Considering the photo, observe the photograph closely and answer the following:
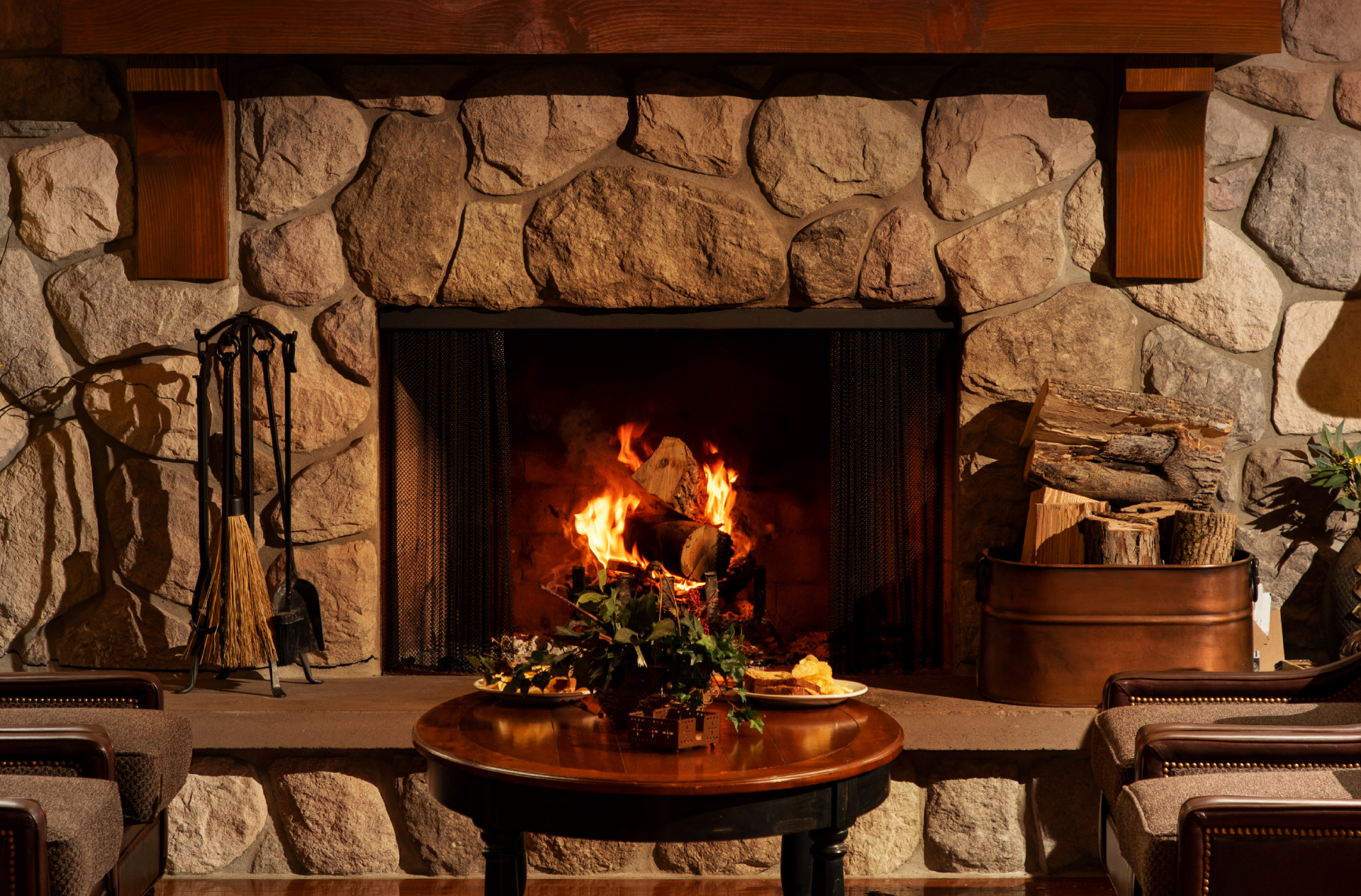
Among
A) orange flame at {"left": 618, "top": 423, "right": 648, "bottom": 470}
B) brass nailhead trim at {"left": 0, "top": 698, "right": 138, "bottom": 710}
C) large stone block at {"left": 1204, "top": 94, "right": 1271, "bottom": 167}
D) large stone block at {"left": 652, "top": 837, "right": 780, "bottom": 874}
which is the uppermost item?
large stone block at {"left": 1204, "top": 94, "right": 1271, "bottom": 167}

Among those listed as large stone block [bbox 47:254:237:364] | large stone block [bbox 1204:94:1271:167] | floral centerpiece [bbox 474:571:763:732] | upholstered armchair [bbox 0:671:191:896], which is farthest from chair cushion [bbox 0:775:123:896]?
large stone block [bbox 1204:94:1271:167]

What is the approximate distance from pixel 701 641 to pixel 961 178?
164 cm

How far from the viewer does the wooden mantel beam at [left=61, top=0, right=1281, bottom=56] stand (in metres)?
2.76

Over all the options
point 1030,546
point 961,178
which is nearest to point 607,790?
point 1030,546

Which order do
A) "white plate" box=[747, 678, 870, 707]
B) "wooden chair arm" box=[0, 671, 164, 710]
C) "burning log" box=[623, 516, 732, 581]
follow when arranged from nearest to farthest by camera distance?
"white plate" box=[747, 678, 870, 707] → "wooden chair arm" box=[0, 671, 164, 710] → "burning log" box=[623, 516, 732, 581]

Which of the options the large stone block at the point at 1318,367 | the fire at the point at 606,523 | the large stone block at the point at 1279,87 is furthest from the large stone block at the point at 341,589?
the large stone block at the point at 1279,87

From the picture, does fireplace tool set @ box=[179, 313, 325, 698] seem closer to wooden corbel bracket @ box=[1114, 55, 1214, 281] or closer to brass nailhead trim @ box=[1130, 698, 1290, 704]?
brass nailhead trim @ box=[1130, 698, 1290, 704]

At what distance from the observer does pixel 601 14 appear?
9.21ft

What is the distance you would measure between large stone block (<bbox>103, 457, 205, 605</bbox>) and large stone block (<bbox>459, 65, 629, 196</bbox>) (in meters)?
1.08

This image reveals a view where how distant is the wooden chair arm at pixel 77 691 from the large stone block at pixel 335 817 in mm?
554

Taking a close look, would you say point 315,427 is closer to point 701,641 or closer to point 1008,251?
point 701,641

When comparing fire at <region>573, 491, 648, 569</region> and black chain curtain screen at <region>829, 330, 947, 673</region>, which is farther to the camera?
fire at <region>573, 491, 648, 569</region>

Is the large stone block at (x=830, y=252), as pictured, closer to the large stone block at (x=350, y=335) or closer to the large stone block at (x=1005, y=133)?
the large stone block at (x=1005, y=133)

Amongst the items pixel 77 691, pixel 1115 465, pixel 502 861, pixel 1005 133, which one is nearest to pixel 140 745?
pixel 77 691
